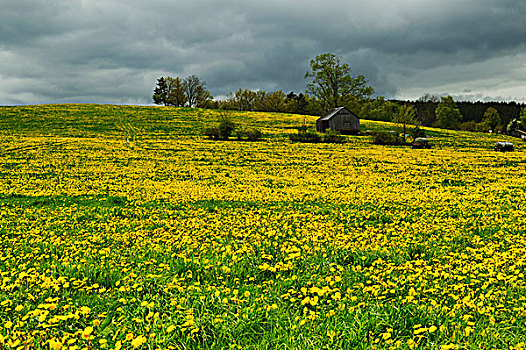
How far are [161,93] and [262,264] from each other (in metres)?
136

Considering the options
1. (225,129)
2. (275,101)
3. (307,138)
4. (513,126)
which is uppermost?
(275,101)

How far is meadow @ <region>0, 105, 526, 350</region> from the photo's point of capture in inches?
162

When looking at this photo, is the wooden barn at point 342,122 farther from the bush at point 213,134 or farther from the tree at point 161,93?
the tree at point 161,93

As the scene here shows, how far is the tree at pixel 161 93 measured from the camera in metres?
131

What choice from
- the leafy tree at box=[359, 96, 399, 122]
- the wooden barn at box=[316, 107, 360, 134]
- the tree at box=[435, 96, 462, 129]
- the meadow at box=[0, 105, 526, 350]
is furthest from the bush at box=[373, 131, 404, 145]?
the tree at box=[435, 96, 462, 129]

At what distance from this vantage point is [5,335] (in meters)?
3.97

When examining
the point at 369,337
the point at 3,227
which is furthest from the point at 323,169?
the point at 369,337

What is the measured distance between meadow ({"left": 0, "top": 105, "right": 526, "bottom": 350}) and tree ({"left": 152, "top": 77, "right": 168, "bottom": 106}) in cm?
11921

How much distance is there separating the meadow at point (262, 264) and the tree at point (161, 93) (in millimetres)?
119210

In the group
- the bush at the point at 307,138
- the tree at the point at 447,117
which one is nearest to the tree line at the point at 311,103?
the tree at the point at 447,117

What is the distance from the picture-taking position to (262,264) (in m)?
6.71

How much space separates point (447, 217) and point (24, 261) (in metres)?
11.9

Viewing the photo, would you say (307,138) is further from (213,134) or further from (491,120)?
(491,120)

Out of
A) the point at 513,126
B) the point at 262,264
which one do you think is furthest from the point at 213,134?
the point at 513,126
